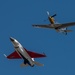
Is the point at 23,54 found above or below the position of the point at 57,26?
above

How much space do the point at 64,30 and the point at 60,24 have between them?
18.9 ft

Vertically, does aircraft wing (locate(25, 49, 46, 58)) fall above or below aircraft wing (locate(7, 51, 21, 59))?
below

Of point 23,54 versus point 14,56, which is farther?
point 14,56

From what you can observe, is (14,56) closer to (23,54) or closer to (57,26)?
(23,54)

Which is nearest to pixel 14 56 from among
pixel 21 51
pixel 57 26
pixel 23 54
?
pixel 23 54

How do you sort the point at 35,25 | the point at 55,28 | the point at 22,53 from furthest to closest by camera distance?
1. the point at 35,25
2. the point at 55,28
3. the point at 22,53

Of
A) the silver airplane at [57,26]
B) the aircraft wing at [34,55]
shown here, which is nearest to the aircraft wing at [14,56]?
the aircraft wing at [34,55]

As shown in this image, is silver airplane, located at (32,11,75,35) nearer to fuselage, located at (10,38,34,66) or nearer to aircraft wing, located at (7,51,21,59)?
aircraft wing, located at (7,51,21,59)

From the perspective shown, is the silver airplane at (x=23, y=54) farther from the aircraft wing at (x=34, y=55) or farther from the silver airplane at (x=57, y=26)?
the silver airplane at (x=57, y=26)

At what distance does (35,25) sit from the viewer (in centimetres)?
17475

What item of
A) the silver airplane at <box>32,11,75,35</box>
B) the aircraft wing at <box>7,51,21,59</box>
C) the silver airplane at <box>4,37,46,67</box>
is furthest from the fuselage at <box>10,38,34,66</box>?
the silver airplane at <box>32,11,75,35</box>

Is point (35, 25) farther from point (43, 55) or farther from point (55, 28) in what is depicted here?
point (43, 55)

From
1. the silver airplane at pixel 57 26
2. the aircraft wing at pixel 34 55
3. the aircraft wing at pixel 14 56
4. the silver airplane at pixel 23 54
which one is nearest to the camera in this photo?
the silver airplane at pixel 23 54

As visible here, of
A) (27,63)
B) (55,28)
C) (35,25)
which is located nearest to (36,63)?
(27,63)
